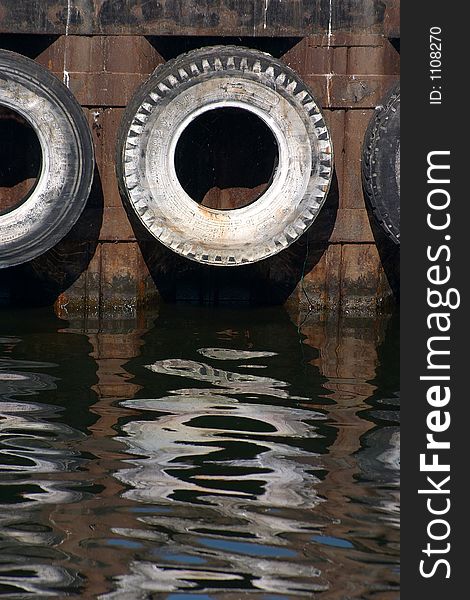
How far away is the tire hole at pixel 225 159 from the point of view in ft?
36.6

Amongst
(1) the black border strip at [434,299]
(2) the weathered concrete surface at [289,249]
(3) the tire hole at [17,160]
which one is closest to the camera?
(1) the black border strip at [434,299]

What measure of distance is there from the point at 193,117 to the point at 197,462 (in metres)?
4.51

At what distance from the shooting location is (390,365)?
907 cm

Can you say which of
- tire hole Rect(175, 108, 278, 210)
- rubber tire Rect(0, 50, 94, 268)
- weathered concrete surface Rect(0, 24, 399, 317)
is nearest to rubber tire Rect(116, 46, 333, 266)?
weathered concrete surface Rect(0, 24, 399, 317)

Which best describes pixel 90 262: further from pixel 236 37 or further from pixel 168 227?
pixel 236 37

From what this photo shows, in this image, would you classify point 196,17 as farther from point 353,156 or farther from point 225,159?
point 353,156

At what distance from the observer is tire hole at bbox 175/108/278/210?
1116cm

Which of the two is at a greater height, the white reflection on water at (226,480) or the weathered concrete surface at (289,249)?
the weathered concrete surface at (289,249)

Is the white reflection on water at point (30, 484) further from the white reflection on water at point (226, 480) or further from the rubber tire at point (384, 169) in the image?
the rubber tire at point (384, 169)

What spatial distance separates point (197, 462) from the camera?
674cm

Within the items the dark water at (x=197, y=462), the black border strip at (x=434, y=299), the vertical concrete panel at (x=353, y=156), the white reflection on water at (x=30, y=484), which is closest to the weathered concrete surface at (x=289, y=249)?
the vertical concrete panel at (x=353, y=156)

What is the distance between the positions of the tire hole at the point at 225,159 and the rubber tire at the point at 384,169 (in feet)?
3.26

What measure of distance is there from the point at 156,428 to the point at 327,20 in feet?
15.6

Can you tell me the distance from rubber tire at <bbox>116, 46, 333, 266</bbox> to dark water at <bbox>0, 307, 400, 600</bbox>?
0.83 meters
